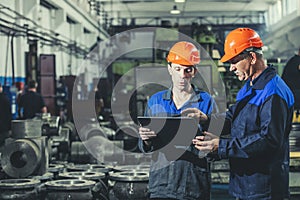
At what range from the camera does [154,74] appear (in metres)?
6.65

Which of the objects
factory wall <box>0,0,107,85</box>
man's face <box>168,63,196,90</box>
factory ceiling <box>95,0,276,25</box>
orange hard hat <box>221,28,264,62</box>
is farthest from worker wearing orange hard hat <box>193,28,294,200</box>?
factory ceiling <box>95,0,276,25</box>

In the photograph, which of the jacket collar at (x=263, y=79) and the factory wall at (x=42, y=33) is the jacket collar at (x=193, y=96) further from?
the factory wall at (x=42, y=33)

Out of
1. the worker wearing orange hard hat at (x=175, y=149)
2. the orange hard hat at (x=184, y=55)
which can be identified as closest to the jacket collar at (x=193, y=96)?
the worker wearing orange hard hat at (x=175, y=149)

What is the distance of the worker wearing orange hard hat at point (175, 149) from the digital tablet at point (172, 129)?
1 cm

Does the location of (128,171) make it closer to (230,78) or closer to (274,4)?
(230,78)

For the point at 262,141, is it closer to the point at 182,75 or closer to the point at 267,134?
the point at 267,134

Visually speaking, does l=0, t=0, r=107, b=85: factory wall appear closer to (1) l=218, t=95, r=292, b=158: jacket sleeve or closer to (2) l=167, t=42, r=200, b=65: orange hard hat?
(2) l=167, t=42, r=200, b=65: orange hard hat

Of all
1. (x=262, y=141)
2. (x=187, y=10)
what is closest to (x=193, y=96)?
(x=262, y=141)

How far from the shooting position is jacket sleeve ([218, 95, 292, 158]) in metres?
2.45

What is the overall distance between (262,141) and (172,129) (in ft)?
1.73

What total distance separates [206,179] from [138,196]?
4.20 ft

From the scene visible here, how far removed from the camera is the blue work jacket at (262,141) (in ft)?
8.09

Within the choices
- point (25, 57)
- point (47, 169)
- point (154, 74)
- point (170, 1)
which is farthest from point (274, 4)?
point (47, 169)

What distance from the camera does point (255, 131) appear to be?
2.54 meters
